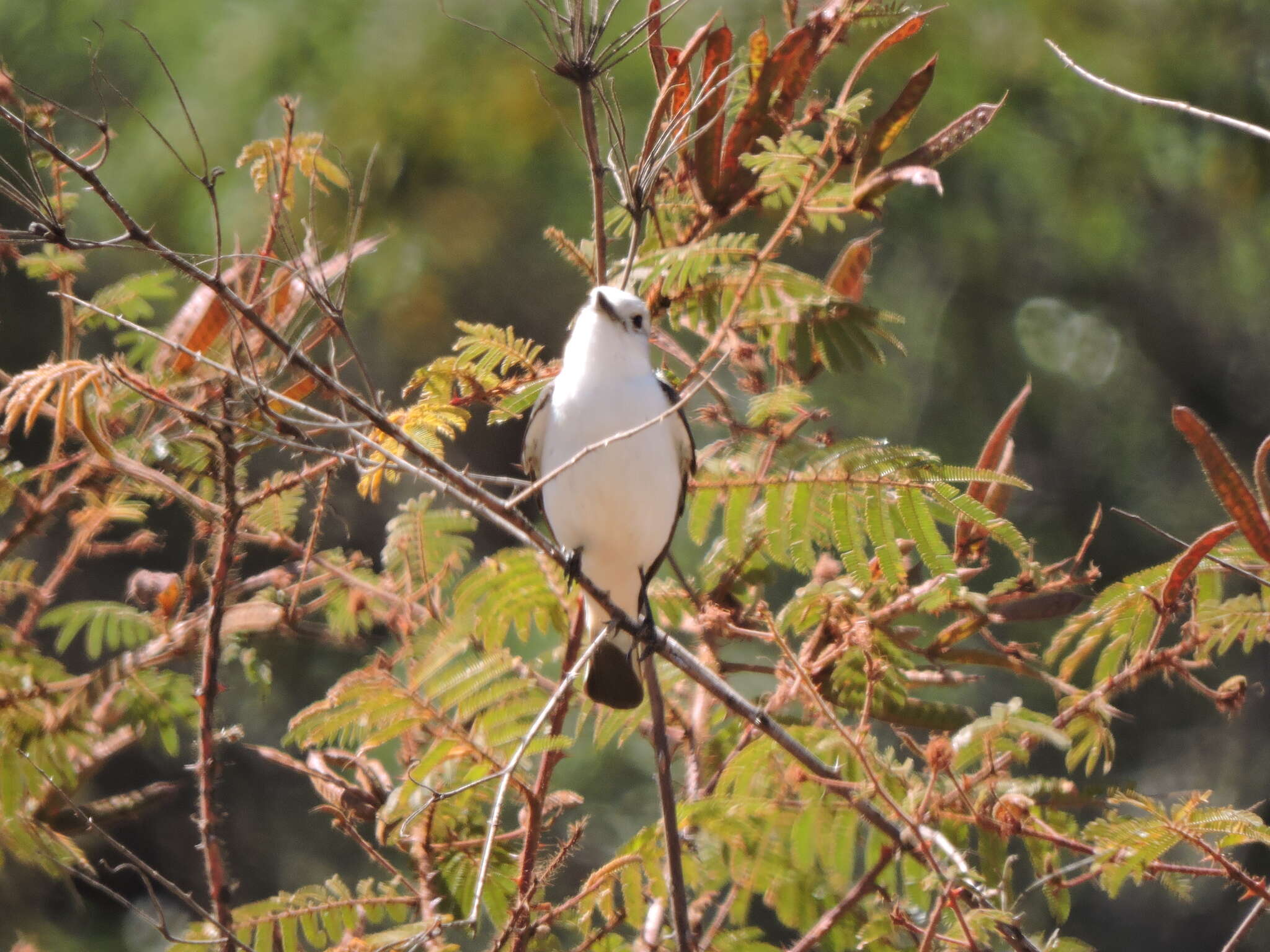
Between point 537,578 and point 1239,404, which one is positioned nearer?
point 537,578

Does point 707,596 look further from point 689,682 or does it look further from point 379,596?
point 379,596

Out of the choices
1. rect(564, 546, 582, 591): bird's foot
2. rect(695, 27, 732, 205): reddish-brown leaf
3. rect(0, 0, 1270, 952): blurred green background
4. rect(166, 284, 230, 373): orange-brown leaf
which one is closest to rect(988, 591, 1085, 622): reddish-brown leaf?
rect(564, 546, 582, 591): bird's foot

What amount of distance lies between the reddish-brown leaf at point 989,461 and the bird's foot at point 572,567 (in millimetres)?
985

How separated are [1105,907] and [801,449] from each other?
4.53 metres

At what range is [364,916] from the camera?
2.84 meters

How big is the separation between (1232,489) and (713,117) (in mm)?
1869

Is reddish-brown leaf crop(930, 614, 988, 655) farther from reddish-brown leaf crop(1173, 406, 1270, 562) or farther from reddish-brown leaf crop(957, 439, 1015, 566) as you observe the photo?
reddish-brown leaf crop(1173, 406, 1270, 562)

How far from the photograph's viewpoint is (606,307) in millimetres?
3057

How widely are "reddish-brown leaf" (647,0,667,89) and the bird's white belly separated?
32.6 inches

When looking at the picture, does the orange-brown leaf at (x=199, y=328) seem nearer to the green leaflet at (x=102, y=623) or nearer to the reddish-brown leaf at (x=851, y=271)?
the green leaflet at (x=102, y=623)

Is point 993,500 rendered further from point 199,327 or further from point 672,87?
point 199,327

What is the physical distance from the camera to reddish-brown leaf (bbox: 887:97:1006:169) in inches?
118

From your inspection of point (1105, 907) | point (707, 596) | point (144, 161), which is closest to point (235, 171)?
point (144, 161)

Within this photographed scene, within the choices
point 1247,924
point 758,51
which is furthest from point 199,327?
point 1247,924
